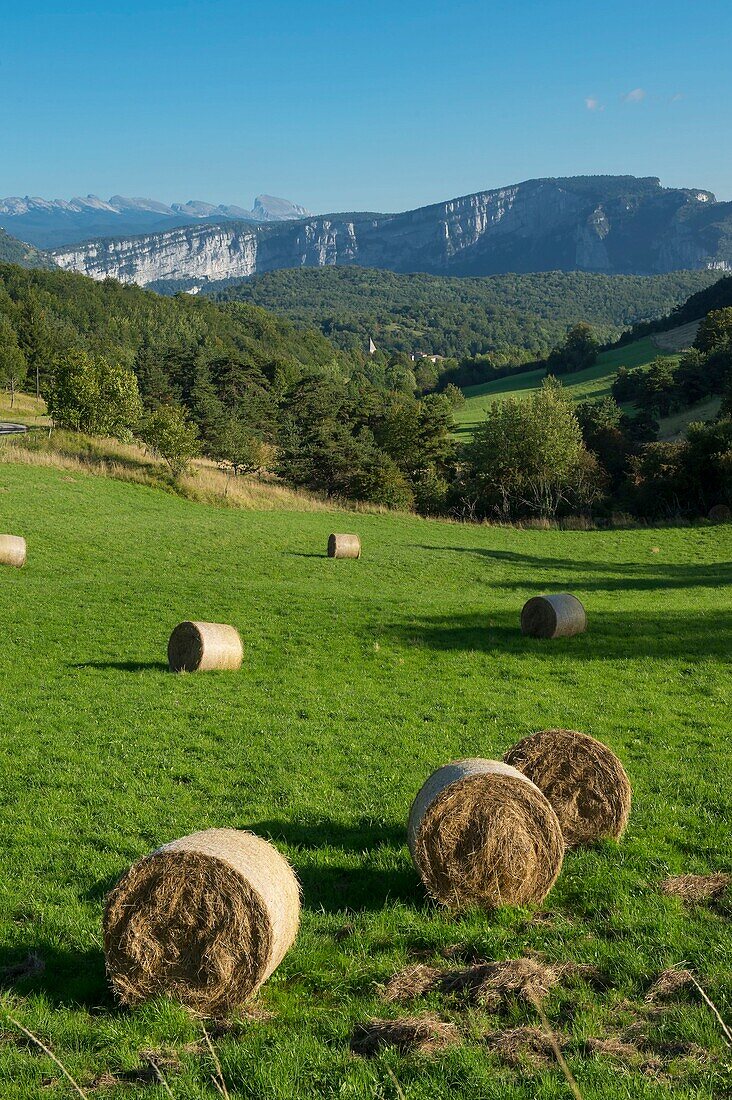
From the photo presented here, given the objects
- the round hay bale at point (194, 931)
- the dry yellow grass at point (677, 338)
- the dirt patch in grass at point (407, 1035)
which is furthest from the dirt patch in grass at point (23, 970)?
the dry yellow grass at point (677, 338)

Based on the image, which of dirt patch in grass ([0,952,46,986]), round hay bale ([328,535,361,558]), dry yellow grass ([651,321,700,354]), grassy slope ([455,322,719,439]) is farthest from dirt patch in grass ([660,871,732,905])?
dry yellow grass ([651,321,700,354])

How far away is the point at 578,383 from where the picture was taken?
432 feet

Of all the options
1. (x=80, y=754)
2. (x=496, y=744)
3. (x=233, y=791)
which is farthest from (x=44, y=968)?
(x=496, y=744)

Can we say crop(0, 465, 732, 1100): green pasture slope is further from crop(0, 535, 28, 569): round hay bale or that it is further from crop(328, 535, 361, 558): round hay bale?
crop(328, 535, 361, 558): round hay bale

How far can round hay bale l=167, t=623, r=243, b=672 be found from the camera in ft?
57.1

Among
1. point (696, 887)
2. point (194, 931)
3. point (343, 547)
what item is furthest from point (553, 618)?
point (194, 931)

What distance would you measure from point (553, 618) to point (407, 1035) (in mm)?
15977

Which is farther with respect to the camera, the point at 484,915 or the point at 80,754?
the point at 80,754

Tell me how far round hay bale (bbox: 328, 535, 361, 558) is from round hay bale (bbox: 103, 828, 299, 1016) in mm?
27732

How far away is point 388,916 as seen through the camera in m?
7.73

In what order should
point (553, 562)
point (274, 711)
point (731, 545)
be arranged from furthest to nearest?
point (731, 545), point (553, 562), point (274, 711)

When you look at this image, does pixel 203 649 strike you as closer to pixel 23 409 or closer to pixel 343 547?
pixel 343 547

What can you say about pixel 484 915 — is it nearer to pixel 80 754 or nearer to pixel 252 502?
pixel 80 754

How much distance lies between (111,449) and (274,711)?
132 feet
